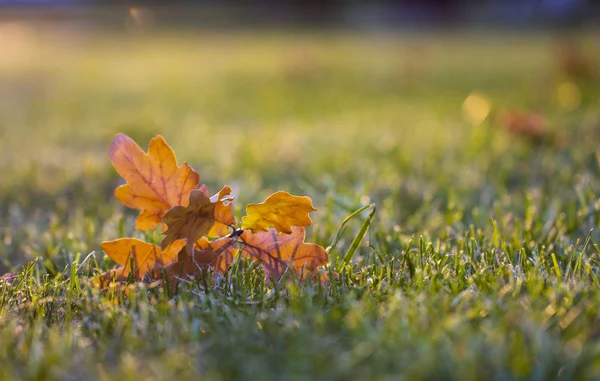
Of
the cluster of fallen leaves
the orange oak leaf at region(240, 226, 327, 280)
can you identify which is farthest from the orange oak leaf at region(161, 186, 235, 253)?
the orange oak leaf at region(240, 226, 327, 280)

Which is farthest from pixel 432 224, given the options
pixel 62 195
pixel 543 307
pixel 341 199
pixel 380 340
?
pixel 62 195

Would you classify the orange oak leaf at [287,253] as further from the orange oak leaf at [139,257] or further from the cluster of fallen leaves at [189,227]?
the orange oak leaf at [139,257]

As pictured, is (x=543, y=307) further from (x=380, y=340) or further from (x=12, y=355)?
(x=12, y=355)

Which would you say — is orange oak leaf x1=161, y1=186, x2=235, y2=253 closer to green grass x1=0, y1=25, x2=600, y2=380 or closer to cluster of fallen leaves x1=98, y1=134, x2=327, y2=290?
cluster of fallen leaves x1=98, y1=134, x2=327, y2=290

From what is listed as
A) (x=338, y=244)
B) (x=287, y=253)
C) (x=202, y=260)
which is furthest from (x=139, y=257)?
(x=338, y=244)

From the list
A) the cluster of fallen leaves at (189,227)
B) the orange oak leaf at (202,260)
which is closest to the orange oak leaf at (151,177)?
the cluster of fallen leaves at (189,227)
